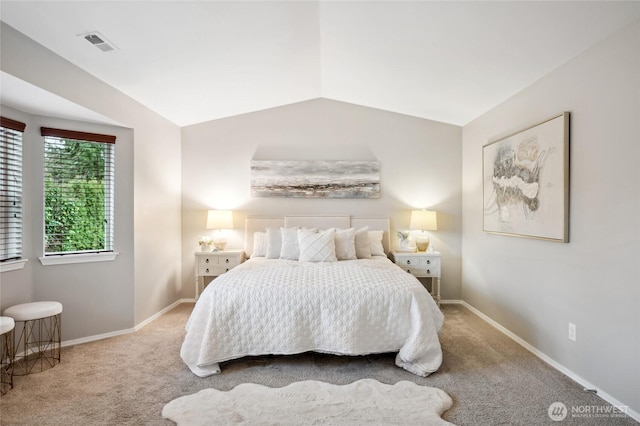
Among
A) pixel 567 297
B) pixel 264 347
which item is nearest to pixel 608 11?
pixel 567 297

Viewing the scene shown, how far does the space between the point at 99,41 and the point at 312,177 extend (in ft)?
8.87

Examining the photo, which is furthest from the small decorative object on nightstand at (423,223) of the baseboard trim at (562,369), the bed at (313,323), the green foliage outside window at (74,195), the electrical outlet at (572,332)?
the green foliage outside window at (74,195)

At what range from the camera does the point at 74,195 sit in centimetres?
323

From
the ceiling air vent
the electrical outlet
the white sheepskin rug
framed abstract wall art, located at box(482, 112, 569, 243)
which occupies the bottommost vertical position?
the white sheepskin rug

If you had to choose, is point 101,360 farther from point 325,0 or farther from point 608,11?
point 608,11

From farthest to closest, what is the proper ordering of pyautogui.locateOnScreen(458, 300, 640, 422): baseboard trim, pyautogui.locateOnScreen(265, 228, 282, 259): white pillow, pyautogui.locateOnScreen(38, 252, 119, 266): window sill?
pyautogui.locateOnScreen(265, 228, 282, 259): white pillow < pyautogui.locateOnScreen(38, 252, 119, 266): window sill < pyautogui.locateOnScreen(458, 300, 640, 422): baseboard trim

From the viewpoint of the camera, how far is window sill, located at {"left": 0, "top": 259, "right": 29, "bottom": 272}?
2635 mm

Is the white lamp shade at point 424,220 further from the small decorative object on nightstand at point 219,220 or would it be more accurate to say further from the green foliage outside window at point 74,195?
the green foliage outside window at point 74,195

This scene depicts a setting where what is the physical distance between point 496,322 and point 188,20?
13.3ft

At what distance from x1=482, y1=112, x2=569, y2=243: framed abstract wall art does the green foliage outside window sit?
13.6 feet

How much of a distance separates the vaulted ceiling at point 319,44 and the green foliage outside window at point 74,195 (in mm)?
617

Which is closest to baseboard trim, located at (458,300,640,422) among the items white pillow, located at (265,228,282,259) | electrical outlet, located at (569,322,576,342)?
electrical outlet, located at (569,322,576,342)

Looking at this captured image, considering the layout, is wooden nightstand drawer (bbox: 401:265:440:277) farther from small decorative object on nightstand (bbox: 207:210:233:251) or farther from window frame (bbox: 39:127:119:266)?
window frame (bbox: 39:127:119:266)

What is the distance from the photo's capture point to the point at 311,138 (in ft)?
15.0
